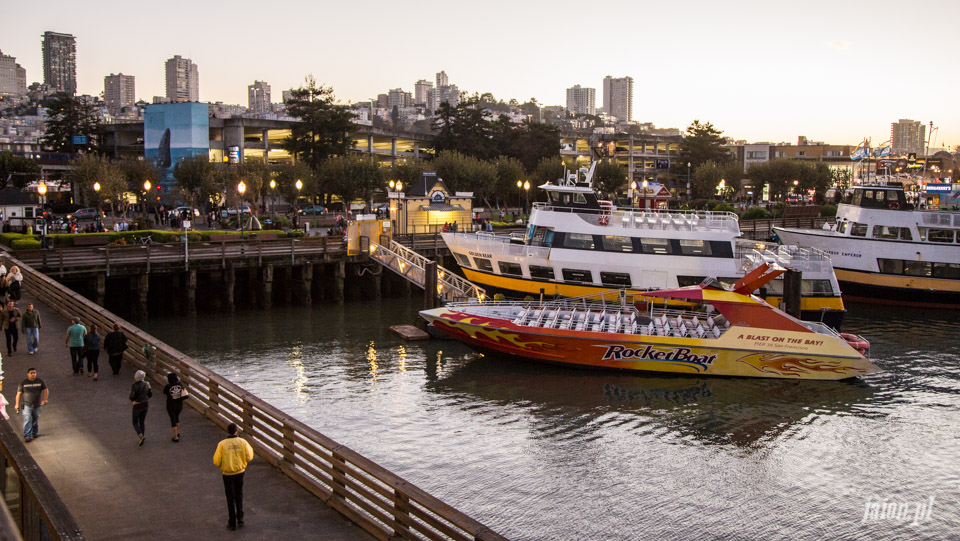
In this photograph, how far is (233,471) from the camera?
10.7 metres

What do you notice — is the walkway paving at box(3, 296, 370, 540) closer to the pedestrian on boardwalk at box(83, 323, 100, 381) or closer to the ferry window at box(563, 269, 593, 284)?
the pedestrian on boardwalk at box(83, 323, 100, 381)

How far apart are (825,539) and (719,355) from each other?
11150mm

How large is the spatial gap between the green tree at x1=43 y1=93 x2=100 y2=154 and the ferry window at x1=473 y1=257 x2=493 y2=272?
79335 mm

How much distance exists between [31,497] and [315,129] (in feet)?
265

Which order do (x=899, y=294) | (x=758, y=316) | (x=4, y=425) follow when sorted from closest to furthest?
(x=4, y=425) < (x=758, y=316) < (x=899, y=294)

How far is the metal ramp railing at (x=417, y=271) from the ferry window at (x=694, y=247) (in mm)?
8916

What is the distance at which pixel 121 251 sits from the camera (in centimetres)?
3528

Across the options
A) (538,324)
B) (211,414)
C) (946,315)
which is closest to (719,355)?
(538,324)

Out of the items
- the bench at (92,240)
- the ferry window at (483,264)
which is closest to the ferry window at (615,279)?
the ferry window at (483,264)

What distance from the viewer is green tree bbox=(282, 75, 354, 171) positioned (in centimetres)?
8412

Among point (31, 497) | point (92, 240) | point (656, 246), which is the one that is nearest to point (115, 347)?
point (31, 497)

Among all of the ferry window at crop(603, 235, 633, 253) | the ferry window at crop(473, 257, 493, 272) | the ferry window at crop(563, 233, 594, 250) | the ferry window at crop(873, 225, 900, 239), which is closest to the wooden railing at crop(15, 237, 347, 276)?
the ferry window at crop(473, 257, 493, 272)

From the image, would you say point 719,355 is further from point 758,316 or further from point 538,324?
point 538,324

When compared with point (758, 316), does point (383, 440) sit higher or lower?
lower
